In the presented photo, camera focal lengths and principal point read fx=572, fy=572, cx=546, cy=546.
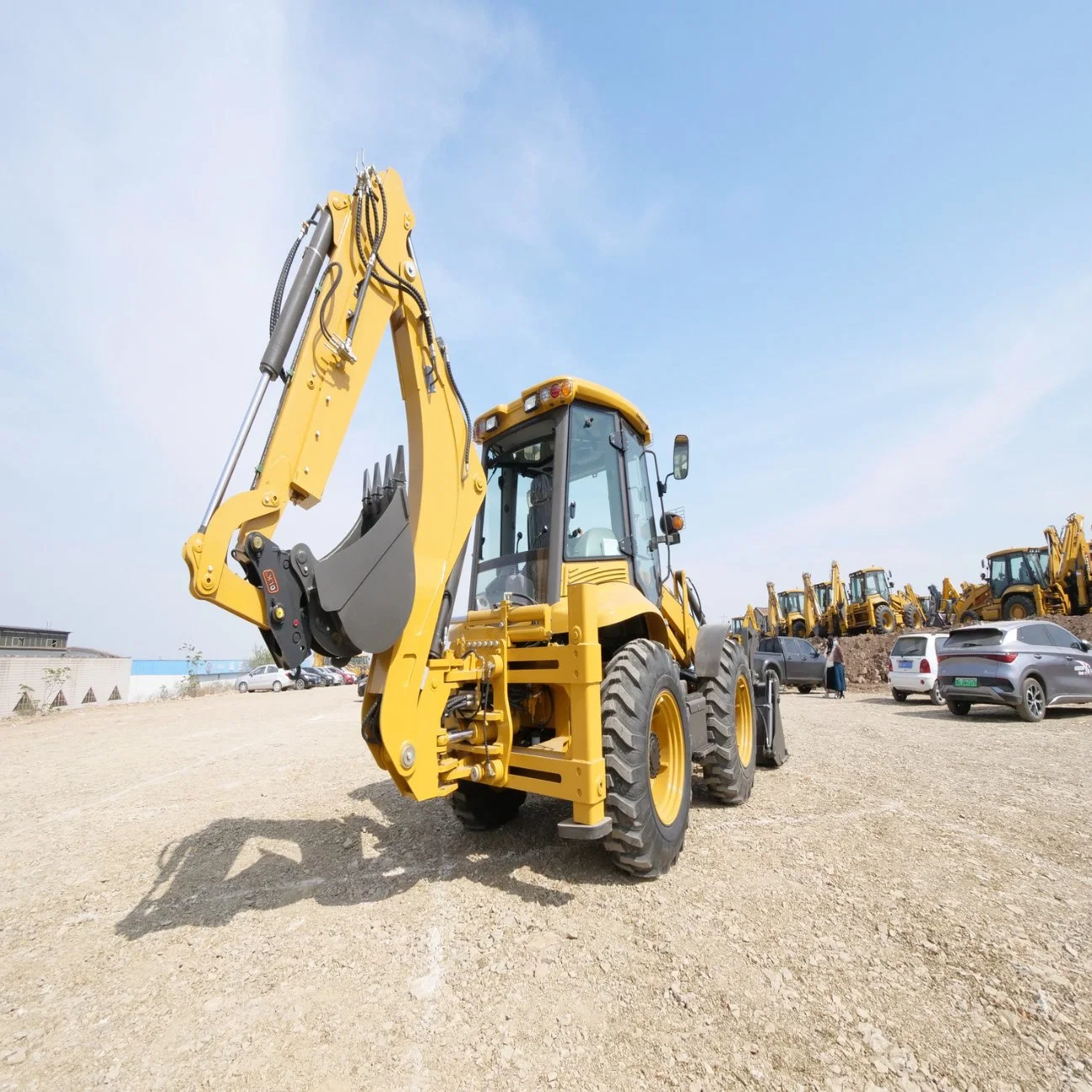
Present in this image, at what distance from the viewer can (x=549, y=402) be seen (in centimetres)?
405

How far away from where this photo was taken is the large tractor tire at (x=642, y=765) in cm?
311

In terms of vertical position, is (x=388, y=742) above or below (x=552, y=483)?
below

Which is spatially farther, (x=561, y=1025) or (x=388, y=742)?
(x=388, y=742)

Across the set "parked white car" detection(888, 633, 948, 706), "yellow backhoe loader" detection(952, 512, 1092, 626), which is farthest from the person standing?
"yellow backhoe loader" detection(952, 512, 1092, 626)

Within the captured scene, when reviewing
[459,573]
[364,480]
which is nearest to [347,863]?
[459,573]

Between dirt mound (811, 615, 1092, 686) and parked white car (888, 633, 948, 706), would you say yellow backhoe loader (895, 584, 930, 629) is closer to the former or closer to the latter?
dirt mound (811, 615, 1092, 686)

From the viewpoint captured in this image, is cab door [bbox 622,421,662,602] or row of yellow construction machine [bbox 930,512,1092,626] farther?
row of yellow construction machine [bbox 930,512,1092,626]

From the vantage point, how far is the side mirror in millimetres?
4672

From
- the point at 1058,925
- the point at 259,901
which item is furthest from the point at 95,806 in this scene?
the point at 1058,925

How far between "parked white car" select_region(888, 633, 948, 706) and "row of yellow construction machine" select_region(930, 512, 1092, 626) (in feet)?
31.6

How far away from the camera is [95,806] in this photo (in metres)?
5.43

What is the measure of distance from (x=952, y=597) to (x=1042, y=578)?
5840mm

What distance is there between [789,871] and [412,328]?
393cm

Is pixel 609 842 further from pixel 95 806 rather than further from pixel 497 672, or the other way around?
pixel 95 806
